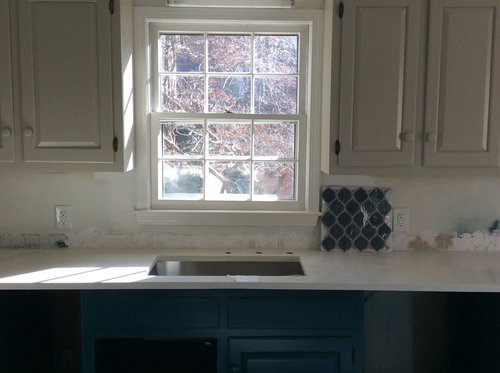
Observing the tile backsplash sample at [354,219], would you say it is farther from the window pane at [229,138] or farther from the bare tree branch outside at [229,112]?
the window pane at [229,138]

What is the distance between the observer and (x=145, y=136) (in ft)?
8.07

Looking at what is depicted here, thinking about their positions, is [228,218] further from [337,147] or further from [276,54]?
[276,54]

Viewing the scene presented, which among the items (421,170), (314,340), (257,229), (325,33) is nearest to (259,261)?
(257,229)

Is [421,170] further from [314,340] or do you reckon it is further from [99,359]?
[99,359]

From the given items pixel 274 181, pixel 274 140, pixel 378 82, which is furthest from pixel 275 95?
pixel 378 82

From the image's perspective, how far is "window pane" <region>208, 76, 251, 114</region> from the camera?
251 cm

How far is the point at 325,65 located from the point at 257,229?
89 cm

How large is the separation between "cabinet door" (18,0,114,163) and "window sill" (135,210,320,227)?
0.46 metres

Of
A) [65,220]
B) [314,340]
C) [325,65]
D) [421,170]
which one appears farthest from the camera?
[65,220]

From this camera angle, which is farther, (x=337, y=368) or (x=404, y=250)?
(x=404, y=250)

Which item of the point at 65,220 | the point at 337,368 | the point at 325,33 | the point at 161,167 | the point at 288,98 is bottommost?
the point at 337,368

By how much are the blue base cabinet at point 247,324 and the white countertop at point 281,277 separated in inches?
2.3

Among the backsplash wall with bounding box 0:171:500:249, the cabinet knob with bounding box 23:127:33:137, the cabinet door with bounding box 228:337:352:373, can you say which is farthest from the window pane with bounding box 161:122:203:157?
the cabinet door with bounding box 228:337:352:373

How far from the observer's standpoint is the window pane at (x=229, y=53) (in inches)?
98.0
